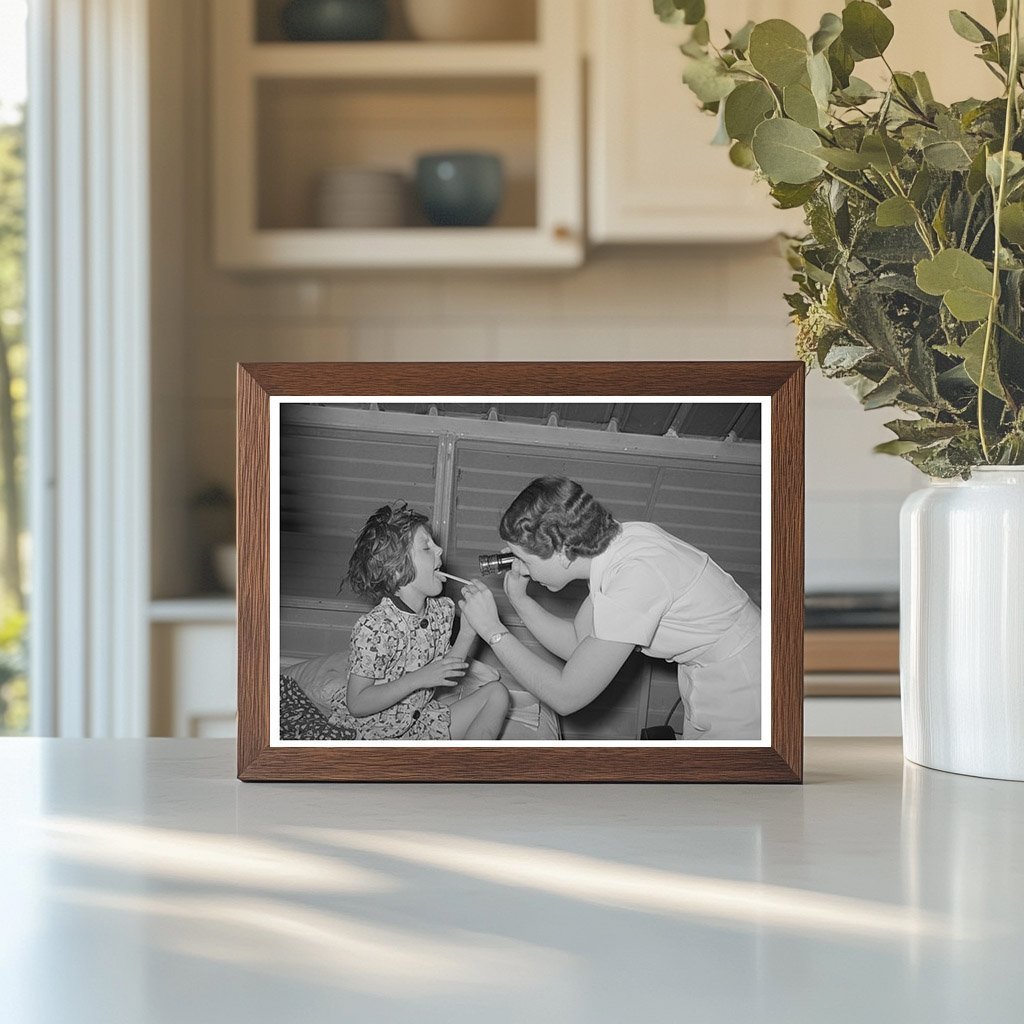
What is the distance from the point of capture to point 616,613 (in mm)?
610

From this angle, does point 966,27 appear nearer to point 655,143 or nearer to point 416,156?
point 655,143

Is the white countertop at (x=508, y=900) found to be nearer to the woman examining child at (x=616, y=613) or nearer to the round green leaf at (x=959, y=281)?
the woman examining child at (x=616, y=613)

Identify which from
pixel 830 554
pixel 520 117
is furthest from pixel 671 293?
pixel 830 554

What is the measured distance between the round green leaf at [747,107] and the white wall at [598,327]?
6.46ft

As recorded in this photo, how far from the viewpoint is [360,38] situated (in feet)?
7.73

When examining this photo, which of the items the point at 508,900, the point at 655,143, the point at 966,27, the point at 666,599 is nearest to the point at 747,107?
the point at 966,27

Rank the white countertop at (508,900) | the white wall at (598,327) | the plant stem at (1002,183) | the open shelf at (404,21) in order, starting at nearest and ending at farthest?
the white countertop at (508,900)
the plant stem at (1002,183)
the open shelf at (404,21)
the white wall at (598,327)

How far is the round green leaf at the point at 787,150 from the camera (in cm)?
56

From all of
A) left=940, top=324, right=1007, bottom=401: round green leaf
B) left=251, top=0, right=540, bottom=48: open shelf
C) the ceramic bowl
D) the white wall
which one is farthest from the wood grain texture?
left=940, top=324, right=1007, bottom=401: round green leaf

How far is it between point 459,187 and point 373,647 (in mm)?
1883

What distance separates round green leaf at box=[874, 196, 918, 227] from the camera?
1.78ft

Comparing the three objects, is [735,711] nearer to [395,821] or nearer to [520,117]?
[395,821]

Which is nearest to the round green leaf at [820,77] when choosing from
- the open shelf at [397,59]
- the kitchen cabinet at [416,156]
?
the kitchen cabinet at [416,156]

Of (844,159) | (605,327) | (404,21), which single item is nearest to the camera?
(844,159)
